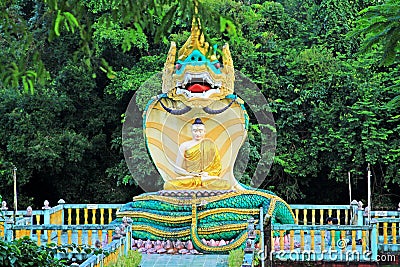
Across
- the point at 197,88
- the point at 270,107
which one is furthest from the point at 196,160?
the point at 270,107

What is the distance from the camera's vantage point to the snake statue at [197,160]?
34.8 feet

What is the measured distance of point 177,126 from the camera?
1208 centimetres

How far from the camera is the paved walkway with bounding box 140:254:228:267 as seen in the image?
987 cm

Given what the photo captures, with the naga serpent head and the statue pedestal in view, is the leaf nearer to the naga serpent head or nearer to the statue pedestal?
the statue pedestal

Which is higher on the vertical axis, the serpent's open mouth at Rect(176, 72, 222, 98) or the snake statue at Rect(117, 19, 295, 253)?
the serpent's open mouth at Rect(176, 72, 222, 98)

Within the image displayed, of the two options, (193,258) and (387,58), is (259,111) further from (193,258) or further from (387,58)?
(387,58)

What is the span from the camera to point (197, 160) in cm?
1171

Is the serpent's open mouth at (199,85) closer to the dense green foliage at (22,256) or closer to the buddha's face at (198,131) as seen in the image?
the buddha's face at (198,131)

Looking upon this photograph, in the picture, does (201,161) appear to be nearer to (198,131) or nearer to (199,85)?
(198,131)

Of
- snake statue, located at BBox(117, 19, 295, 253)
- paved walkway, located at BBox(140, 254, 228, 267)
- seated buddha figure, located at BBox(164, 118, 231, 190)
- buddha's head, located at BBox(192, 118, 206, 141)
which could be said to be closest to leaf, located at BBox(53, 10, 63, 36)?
paved walkway, located at BBox(140, 254, 228, 267)

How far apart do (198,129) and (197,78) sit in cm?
81

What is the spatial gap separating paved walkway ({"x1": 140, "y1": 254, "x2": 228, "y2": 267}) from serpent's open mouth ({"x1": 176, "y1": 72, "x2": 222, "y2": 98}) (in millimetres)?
2494

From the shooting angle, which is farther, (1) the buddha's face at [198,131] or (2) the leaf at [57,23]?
(1) the buddha's face at [198,131]

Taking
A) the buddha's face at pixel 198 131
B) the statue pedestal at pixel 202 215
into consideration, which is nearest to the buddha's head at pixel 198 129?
the buddha's face at pixel 198 131
